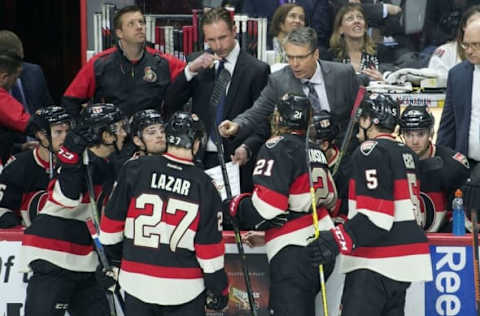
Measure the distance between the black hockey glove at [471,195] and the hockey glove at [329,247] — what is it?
1.00m

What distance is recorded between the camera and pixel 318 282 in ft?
21.2

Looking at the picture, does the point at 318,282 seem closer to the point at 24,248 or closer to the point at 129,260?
the point at 129,260

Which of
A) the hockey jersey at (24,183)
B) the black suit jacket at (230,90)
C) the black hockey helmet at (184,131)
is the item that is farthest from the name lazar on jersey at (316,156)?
the hockey jersey at (24,183)

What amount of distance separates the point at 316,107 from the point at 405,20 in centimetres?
234

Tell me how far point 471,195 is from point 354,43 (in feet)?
7.11

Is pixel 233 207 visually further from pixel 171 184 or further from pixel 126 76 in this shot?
pixel 126 76

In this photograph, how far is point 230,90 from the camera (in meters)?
7.60

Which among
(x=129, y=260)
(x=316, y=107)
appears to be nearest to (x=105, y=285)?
(x=129, y=260)

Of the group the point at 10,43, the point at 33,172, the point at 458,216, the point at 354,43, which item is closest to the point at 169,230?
the point at 33,172

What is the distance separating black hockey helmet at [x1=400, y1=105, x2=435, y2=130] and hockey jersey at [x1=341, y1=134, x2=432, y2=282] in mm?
712

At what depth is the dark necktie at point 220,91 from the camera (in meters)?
7.54

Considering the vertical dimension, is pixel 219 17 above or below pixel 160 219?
above

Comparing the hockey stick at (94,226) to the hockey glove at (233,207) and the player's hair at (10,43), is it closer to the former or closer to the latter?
the hockey glove at (233,207)

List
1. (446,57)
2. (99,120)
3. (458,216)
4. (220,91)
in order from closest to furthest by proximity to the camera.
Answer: (99,120) < (458,216) < (220,91) < (446,57)
